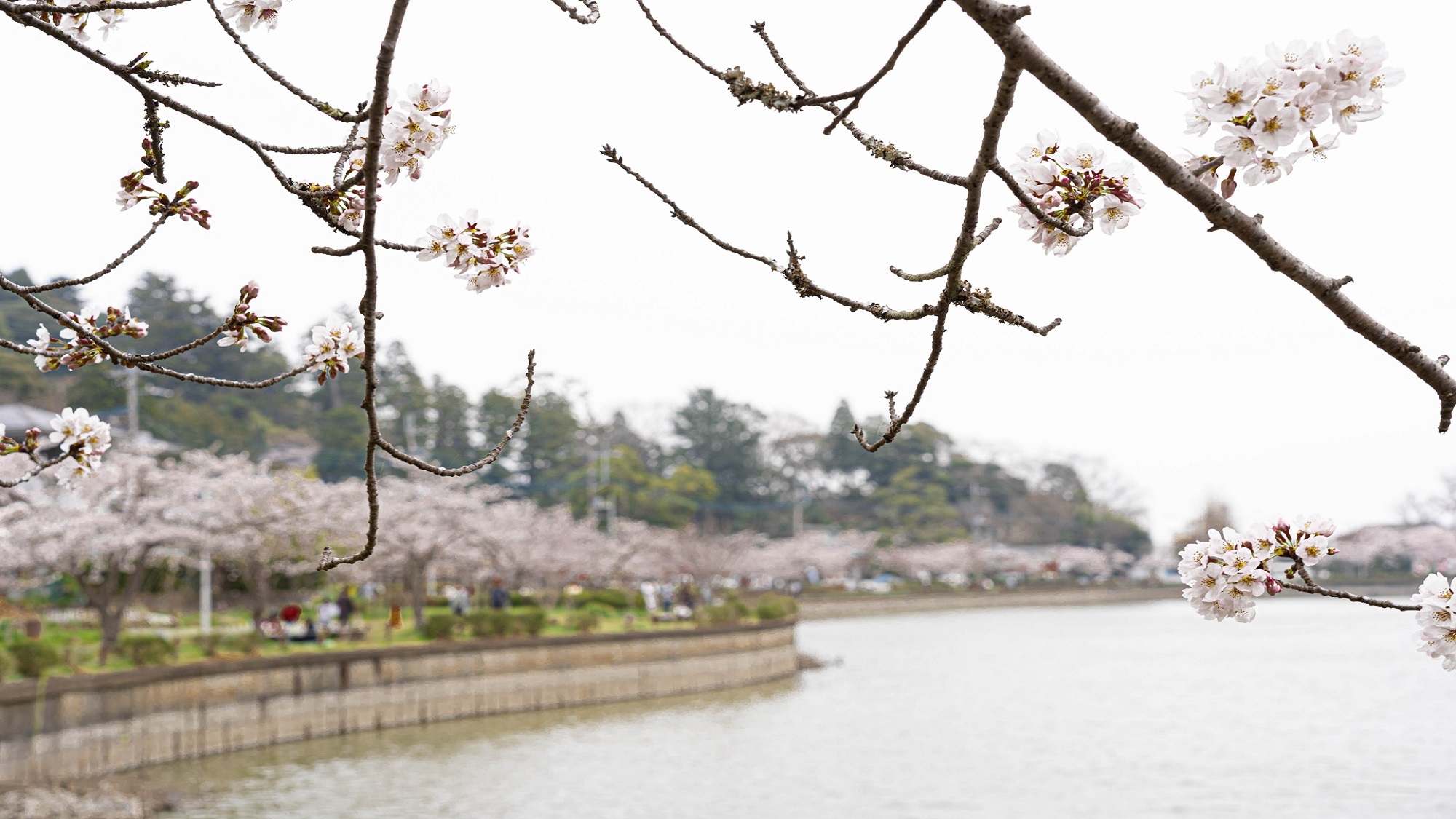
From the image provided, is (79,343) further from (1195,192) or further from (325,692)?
(325,692)

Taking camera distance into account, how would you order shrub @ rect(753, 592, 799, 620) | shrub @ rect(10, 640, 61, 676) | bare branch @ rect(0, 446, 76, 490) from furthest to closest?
shrub @ rect(753, 592, 799, 620) < shrub @ rect(10, 640, 61, 676) < bare branch @ rect(0, 446, 76, 490)

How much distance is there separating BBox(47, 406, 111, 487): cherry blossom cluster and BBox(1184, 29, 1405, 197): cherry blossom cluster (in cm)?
240

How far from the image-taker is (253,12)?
1892mm

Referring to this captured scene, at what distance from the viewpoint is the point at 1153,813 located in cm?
1220

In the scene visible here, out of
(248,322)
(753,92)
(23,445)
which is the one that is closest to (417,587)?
(23,445)

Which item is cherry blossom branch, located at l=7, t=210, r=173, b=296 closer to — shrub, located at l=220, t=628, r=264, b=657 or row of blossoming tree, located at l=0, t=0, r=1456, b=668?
row of blossoming tree, located at l=0, t=0, r=1456, b=668

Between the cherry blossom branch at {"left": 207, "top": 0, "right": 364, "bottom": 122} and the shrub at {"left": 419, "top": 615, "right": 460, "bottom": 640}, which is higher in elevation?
the cherry blossom branch at {"left": 207, "top": 0, "right": 364, "bottom": 122}

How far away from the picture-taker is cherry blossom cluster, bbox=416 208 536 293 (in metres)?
2.02

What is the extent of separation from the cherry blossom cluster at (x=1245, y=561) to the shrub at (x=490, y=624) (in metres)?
17.0

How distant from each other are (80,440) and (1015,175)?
2.23 m

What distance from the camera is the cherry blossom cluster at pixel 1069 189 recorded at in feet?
Answer: 5.03

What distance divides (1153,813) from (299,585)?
16.1 meters

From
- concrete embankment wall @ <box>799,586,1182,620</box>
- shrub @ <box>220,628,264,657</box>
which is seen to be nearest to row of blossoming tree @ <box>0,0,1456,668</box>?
shrub @ <box>220,628,264,657</box>

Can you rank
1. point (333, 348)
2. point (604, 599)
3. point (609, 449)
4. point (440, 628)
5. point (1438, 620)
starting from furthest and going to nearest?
1. point (609, 449)
2. point (604, 599)
3. point (440, 628)
4. point (333, 348)
5. point (1438, 620)
